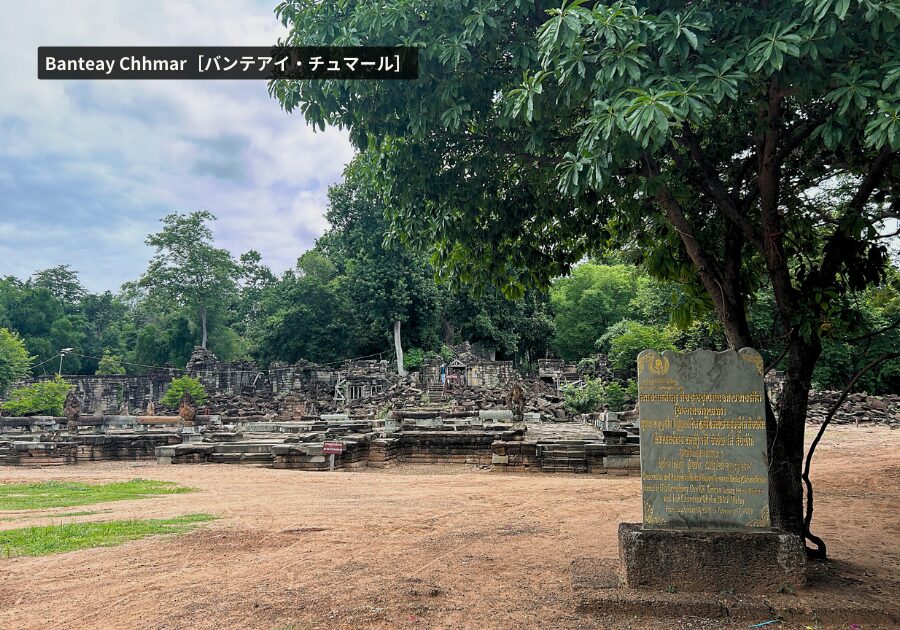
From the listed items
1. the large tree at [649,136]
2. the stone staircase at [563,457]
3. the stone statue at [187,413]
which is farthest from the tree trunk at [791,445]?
the stone statue at [187,413]

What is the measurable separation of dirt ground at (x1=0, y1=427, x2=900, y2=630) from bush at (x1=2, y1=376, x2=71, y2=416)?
82.9 feet

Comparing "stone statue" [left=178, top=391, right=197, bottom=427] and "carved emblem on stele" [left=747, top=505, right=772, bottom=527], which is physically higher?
"carved emblem on stele" [left=747, top=505, right=772, bottom=527]

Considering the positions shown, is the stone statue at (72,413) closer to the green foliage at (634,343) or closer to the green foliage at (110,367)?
the green foliage at (634,343)

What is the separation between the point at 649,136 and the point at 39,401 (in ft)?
112

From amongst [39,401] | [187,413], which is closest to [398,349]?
[187,413]

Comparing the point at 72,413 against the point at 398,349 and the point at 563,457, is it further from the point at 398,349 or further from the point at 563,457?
the point at 563,457

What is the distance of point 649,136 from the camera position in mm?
3854

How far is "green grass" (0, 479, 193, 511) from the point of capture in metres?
9.04

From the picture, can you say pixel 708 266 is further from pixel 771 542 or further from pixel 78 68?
pixel 78 68

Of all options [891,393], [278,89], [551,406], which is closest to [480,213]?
[278,89]

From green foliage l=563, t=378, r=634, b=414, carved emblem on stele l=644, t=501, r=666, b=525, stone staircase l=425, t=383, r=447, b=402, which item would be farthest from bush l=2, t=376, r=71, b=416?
carved emblem on stele l=644, t=501, r=666, b=525

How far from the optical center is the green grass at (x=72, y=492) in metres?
9.04

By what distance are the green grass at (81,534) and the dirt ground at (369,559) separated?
0.29 metres

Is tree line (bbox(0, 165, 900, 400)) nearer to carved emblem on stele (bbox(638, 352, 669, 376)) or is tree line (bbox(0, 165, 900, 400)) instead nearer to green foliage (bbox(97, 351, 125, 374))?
green foliage (bbox(97, 351, 125, 374))
